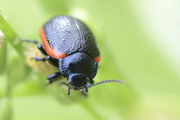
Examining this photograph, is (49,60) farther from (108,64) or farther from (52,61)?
(108,64)

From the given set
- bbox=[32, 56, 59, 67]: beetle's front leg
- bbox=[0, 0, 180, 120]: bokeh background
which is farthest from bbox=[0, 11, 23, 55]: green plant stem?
bbox=[32, 56, 59, 67]: beetle's front leg

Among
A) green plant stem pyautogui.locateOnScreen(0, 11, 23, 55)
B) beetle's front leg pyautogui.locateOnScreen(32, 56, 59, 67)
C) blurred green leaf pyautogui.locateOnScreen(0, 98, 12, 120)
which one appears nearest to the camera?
green plant stem pyautogui.locateOnScreen(0, 11, 23, 55)

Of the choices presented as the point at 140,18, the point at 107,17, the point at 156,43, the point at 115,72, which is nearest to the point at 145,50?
the point at 156,43

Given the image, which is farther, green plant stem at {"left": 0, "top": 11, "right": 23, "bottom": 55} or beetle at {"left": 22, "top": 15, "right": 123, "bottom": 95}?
beetle at {"left": 22, "top": 15, "right": 123, "bottom": 95}

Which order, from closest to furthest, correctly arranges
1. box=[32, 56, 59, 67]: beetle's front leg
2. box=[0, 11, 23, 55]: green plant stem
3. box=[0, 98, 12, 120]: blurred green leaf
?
1. box=[0, 11, 23, 55]: green plant stem
2. box=[0, 98, 12, 120]: blurred green leaf
3. box=[32, 56, 59, 67]: beetle's front leg

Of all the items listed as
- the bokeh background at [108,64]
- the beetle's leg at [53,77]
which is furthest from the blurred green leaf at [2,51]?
the beetle's leg at [53,77]

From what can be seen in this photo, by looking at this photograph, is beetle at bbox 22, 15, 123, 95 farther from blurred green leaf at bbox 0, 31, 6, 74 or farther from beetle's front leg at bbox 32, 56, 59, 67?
blurred green leaf at bbox 0, 31, 6, 74

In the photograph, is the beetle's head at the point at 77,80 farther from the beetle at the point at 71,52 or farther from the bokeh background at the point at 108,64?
the bokeh background at the point at 108,64

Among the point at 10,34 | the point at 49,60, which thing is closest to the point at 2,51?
the point at 10,34
